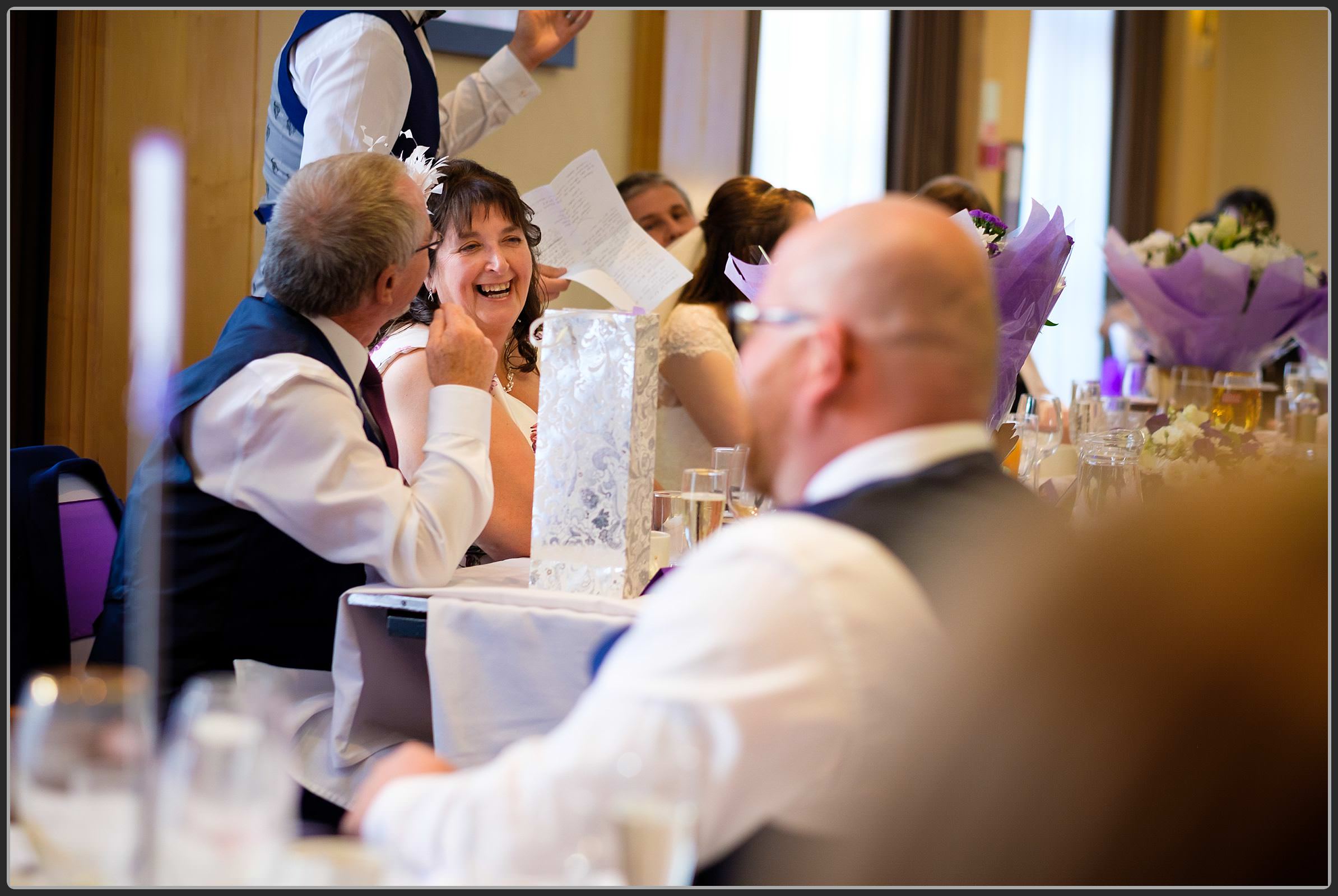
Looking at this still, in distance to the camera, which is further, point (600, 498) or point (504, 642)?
point (600, 498)

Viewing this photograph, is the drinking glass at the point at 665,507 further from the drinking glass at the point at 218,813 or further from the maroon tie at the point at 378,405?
the drinking glass at the point at 218,813

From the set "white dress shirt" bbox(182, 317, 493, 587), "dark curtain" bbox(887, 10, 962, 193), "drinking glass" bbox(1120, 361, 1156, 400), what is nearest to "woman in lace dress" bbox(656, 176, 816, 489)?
"drinking glass" bbox(1120, 361, 1156, 400)

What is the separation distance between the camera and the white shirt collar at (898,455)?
97cm

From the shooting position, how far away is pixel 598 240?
6.40 feet

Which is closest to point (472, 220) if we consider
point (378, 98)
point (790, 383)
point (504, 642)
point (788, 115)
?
point (378, 98)

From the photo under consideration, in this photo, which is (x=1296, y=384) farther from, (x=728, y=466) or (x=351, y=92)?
(x=351, y=92)

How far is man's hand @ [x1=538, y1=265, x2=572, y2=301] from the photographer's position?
2779mm

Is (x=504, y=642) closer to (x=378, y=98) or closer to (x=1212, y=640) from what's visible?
(x=1212, y=640)

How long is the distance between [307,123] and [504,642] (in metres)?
1.48

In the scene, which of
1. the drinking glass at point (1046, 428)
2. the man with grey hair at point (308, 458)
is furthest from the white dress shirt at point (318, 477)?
the drinking glass at point (1046, 428)

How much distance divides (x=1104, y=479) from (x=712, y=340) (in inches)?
55.3

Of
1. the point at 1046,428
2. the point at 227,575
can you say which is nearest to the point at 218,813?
the point at 227,575

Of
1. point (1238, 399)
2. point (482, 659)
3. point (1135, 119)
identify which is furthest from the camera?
point (1135, 119)

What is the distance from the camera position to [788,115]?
5871mm
